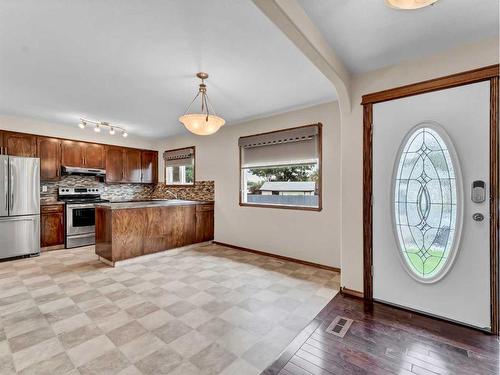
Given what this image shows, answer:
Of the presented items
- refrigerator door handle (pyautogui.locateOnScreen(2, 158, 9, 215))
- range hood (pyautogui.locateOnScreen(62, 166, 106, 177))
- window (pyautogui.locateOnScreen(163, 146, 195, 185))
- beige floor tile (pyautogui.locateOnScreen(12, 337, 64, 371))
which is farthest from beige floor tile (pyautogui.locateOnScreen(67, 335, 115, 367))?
range hood (pyautogui.locateOnScreen(62, 166, 106, 177))

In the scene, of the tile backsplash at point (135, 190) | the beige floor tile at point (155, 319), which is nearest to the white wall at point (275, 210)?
the tile backsplash at point (135, 190)

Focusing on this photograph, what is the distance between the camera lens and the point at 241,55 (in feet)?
7.64

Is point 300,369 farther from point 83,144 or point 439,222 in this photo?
point 83,144

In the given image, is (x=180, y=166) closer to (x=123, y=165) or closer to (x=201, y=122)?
(x=123, y=165)

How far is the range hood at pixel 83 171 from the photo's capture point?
4.89 meters

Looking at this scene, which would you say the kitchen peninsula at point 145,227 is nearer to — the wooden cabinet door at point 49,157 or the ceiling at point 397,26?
the wooden cabinet door at point 49,157

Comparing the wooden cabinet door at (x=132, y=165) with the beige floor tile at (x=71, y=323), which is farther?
the wooden cabinet door at (x=132, y=165)

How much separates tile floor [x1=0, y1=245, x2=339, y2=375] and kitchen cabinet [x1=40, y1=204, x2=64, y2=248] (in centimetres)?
70

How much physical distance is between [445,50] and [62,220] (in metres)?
6.26

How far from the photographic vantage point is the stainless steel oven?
4770 millimetres

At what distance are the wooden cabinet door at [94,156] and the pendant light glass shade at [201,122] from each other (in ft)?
12.0

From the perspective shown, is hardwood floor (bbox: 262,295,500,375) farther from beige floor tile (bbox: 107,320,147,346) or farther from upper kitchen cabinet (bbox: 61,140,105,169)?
upper kitchen cabinet (bbox: 61,140,105,169)

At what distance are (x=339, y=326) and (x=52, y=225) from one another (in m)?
5.18

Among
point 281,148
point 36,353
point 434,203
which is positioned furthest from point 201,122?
point 434,203
